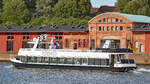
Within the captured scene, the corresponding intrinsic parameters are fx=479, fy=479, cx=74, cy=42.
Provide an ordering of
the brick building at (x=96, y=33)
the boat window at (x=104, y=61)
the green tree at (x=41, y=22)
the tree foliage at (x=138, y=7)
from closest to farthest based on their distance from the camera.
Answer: the boat window at (x=104, y=61)
the brick building at (x=96, y=33)
the green tree at (x=41, y=22)
the tree foliage at (x=138, y=7)

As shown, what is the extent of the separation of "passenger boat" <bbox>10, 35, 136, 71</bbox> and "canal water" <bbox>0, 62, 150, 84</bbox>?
3.20 ft

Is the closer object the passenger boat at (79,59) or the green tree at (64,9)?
the passenger boat at (79,59)

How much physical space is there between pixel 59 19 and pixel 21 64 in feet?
193

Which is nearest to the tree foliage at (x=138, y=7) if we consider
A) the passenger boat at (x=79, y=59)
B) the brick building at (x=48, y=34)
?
the brick building at (x=48, y=34)

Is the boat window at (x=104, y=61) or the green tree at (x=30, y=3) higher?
the green tree at (x=30, y=3)

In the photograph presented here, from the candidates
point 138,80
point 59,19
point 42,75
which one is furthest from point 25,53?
point 59,19

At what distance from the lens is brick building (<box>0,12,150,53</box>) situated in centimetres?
10244

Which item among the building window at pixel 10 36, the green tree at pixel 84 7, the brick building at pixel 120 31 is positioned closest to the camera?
the brick building at pixel 120 31

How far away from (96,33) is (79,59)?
106 feet

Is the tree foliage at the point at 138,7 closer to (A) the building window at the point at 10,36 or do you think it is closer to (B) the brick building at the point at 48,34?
(B) the brick building at the point at 48,34

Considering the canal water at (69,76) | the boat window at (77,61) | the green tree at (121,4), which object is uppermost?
A: the green tree at (121,4)

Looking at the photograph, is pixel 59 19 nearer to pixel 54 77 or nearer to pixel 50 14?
pixel 50 14

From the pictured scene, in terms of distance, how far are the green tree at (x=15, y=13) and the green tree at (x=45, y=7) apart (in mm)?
7898

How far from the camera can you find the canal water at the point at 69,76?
6225 centimetres
